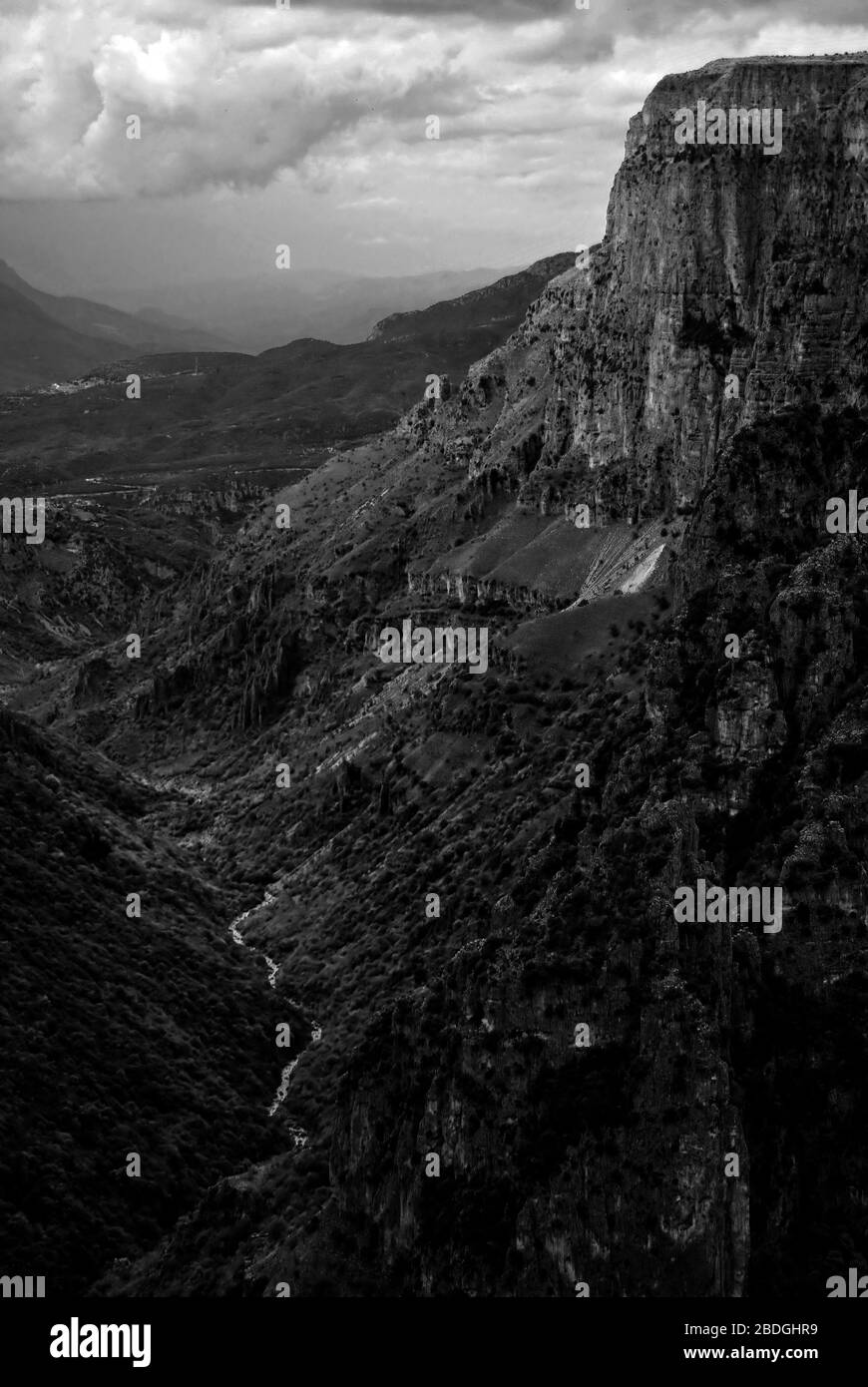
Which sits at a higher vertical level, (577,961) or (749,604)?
(749,604)

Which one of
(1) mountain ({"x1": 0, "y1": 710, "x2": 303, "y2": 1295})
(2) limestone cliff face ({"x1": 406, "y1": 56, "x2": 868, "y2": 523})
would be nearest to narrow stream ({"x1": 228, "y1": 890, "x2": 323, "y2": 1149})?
(1) mountain ({"x1": 0, "y1": 710, "x2": 303, "y2": 1295})

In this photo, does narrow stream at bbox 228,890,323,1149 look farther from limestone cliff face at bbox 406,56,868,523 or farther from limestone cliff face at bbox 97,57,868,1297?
limestone cliff face at bbox 406,56,868,523

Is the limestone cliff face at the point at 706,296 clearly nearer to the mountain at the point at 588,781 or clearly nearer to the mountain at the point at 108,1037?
the mountain at the point at 588,781

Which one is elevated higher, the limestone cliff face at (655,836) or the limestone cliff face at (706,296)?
the limestone cliff face at (706,296)

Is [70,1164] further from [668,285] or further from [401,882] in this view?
[668,285]

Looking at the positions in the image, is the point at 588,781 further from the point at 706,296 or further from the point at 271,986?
the point at 706,296

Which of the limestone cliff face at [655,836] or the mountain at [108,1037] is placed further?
the mountain at [108,1037]

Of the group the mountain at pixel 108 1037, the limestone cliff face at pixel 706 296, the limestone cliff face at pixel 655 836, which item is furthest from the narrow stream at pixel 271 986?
the limestone cliff face at pixel 706 296

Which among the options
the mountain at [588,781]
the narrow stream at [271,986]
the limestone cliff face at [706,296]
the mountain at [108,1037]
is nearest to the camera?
the mountain at [588,781]

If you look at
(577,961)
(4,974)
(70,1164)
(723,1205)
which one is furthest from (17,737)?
(723,1205)
